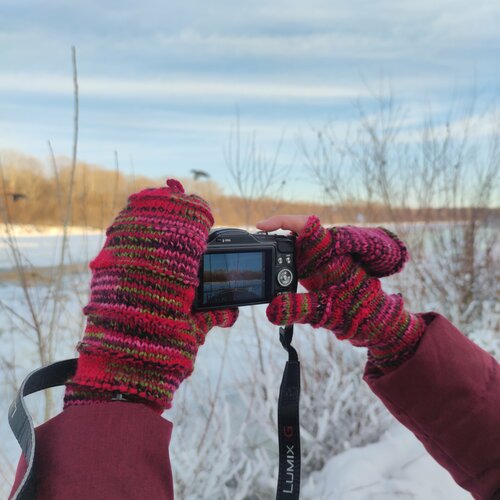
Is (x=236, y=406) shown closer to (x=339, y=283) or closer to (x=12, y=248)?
(x=12, y=248)

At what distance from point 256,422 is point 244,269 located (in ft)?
3.59

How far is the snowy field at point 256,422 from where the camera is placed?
125cm

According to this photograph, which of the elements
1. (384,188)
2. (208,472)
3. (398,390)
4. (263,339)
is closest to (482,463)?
(398,390)

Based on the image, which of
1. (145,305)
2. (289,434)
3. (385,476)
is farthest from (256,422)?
(145,305)

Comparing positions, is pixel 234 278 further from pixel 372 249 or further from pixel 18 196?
pixel 18 196

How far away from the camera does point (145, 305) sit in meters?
0.51

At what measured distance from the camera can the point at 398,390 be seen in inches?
24.0

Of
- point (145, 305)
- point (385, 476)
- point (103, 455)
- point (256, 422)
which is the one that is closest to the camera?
point (103, 455)

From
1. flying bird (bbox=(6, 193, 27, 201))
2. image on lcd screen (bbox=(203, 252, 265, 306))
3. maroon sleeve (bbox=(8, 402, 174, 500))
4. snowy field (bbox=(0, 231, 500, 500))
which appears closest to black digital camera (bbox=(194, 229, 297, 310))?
image on lcd screen (bbox=(203, 252, 265, 306))

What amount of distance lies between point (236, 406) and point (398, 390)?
120 centimetres

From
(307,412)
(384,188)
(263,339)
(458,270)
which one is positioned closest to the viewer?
(307,412)

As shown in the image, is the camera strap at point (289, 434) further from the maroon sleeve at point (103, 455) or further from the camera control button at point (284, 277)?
the maroon sleeve at point (103, 455)

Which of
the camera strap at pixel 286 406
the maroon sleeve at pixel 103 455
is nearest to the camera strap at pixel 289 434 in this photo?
the camera strap at pixel 286 406

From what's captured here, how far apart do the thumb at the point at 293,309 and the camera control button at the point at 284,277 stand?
30mm
